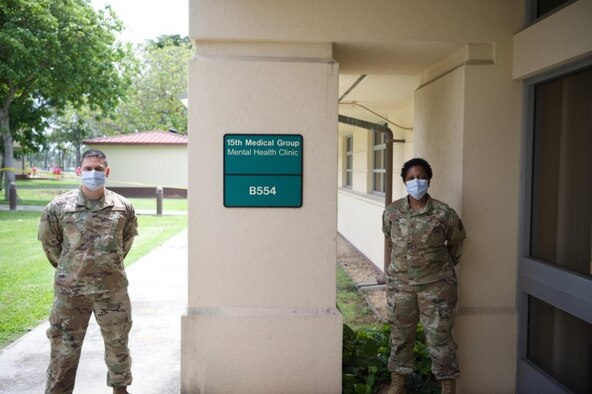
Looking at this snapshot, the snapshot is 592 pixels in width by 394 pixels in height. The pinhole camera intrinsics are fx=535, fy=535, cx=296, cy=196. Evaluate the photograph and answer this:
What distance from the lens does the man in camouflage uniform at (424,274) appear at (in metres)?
3.67

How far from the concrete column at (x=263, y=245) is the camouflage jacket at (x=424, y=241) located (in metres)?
0.50

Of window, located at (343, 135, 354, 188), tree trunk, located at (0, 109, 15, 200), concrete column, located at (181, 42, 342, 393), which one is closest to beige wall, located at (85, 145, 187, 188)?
tree trunk, located at (0, 109, 15, 200)

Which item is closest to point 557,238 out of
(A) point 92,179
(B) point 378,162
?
(A) point 92,179

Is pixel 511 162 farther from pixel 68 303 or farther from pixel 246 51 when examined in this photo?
pixel 68 303

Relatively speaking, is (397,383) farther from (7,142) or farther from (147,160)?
(147,160)

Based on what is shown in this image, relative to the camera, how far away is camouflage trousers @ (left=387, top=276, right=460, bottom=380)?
12.0 feet

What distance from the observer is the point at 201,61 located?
3.87 metres

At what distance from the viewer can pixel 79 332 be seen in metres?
3.62

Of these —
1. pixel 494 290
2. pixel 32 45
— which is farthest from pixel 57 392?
pixel 32 45

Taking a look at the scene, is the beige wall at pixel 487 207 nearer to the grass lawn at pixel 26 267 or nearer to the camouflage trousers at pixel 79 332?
the camouflage trousers at pixel 79 332

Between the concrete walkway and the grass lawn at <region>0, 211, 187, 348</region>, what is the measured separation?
450 mm

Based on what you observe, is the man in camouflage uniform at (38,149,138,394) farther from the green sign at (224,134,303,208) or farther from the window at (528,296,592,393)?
the window at (528,296,592,393)

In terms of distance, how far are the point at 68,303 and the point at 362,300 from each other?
4775 millimetres

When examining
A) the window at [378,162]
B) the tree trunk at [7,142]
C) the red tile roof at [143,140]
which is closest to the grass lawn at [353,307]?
the window at [378,162]
